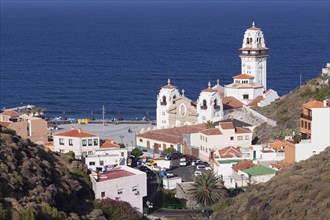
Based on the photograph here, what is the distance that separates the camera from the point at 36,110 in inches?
2985

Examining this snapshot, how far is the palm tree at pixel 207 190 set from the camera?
43.8 m

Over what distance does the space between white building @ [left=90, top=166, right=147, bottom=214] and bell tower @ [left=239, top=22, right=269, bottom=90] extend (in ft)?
103

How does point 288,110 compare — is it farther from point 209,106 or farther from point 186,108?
point 186,108

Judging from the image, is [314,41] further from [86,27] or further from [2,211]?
[2,211]

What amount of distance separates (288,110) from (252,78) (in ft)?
27.8

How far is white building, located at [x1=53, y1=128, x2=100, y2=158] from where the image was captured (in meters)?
53.7

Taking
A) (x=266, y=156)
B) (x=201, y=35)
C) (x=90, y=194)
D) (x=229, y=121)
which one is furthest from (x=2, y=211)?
(x=201, y=35)

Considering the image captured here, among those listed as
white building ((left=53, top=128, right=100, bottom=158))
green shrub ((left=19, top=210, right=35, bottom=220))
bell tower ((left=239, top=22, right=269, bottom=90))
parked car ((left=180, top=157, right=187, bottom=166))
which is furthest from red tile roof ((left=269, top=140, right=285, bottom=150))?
bell tower ((left=239, top=22, right=269, bottom=90))

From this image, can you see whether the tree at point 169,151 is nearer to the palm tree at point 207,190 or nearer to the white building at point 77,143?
the white building at point 77,143

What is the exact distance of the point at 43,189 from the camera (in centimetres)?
3847

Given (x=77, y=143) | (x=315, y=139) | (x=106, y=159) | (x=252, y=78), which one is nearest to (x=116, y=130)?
(x=252, y=78)

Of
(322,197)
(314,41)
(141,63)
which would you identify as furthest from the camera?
(314,41)

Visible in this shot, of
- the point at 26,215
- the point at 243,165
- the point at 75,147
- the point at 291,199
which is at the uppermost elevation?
the point at 75,147

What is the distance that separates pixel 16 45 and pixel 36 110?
7901 centimetres
